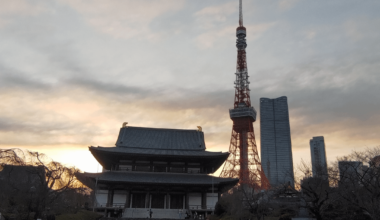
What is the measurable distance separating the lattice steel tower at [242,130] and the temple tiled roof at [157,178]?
88.7 feet

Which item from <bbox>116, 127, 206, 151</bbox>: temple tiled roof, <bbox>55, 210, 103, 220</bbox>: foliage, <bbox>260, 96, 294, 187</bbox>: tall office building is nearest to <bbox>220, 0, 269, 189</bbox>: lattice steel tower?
<bbox>116, 127, 206, 151</bbox>: temple tiled roof

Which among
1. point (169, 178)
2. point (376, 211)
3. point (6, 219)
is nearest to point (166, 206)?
point (169, 178)

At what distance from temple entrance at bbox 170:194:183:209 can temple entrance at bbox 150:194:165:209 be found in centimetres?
116

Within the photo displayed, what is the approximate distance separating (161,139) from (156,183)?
12.5 meters

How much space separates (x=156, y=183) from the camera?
37594mm

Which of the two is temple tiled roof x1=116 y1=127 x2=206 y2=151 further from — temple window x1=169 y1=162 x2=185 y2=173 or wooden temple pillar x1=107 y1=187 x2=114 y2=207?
wooden temple pillar x1=107 y1=187 x2=114 y2=207

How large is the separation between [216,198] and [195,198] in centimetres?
278

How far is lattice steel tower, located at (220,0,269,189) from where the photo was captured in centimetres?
6862

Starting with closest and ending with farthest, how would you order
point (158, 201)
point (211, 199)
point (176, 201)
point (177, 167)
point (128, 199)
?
point (128, 199) < point (158, 201) < point (176, 201) < point (211, 199) < point (177, 167)

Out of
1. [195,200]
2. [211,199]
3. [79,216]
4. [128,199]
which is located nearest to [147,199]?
[128,199]

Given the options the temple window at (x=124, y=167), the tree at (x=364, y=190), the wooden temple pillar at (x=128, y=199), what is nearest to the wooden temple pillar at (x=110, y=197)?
the wooden temple pillar at (x=128, y=199)

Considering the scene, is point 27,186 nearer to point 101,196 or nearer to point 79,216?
point 79,216

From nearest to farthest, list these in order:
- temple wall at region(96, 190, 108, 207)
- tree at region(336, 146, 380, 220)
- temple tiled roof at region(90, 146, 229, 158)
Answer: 1. tree at region(336, 146, 380, 220)
2. temple wall at region(96, 190, 108, 207)
3. temple tiled roof at region(90, 146, 229, 158)

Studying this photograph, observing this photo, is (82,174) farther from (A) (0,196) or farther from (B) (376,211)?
(B) (376,211)
